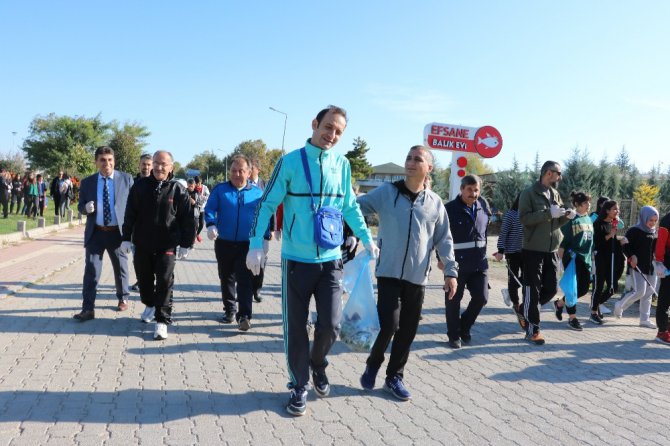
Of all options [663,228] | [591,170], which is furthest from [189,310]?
[591,170]

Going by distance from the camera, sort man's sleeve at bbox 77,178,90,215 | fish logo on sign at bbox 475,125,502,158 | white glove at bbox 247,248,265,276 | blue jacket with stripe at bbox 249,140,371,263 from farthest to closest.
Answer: fish logo on sign at bbox 475,125,502,158, man's sleeve at bbox 77,178,90,215, blue jacket with stripe at bbox 249,140,371,263, white glove at bbox 247,248,265,276

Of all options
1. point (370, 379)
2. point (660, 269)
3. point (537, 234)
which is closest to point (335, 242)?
point (370, 379)

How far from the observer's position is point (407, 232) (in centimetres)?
431

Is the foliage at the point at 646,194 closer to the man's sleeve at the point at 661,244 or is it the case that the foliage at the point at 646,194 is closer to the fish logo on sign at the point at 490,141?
the fish logo on sign at the point at 490,141

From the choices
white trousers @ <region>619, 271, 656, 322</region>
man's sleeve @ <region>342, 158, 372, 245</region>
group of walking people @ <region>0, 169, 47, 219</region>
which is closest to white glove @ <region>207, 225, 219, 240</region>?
man's sleeve @ <region>342, 158, 372, 245</region>

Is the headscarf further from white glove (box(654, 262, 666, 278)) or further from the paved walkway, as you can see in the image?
the paved walkway

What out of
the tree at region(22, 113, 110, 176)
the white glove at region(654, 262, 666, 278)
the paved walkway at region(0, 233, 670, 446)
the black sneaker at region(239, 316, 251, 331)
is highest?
the tree at region(22, 113, 110, 176)

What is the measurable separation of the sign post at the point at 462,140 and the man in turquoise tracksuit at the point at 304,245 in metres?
8.76

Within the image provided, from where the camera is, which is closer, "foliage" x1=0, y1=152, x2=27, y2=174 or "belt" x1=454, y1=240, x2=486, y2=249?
"belt" x1=454, y1=240, x2=486, y2=249

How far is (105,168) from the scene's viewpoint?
260 inches

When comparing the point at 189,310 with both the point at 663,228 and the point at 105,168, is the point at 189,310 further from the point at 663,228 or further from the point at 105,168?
the point at 663,228

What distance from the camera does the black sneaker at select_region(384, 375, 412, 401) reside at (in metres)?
4.32

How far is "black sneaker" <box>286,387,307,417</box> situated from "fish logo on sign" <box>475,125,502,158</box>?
31.2 feet

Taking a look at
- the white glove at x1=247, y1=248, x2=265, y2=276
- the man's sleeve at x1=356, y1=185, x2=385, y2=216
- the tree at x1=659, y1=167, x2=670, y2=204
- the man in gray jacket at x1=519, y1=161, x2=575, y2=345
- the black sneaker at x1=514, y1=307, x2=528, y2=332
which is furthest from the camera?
the tree at x1=659, y1=167, x2=670, y2=204
